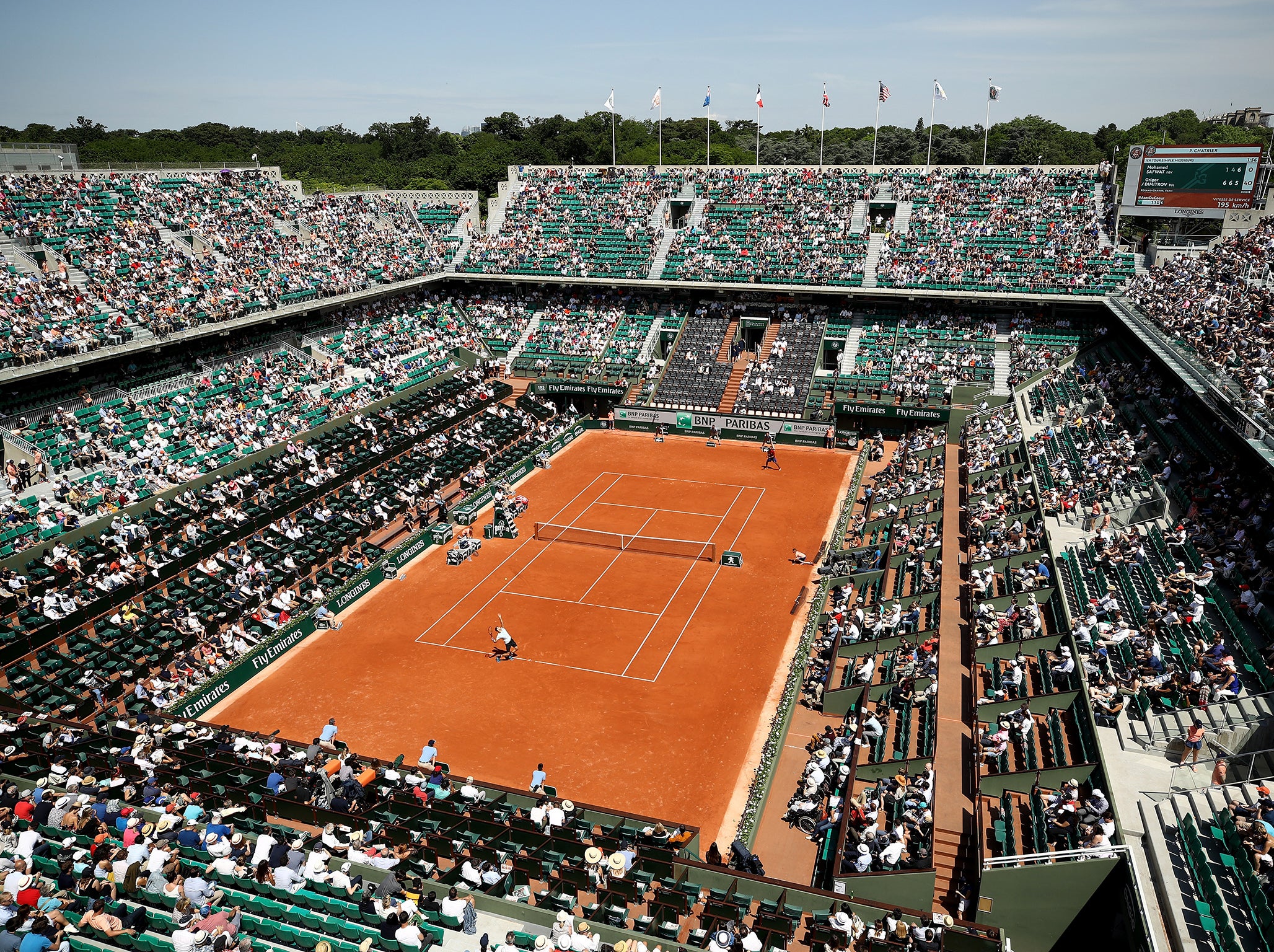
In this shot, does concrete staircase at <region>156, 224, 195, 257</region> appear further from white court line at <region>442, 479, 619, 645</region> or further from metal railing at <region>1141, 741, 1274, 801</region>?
metal railing at <region>1141, 741, 1274, 801</region>

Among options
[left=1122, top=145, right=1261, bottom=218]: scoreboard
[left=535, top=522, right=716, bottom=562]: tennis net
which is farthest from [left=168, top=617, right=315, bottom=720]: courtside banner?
[left=1122, top=145, right=1261, bottom=218]: scoreboard

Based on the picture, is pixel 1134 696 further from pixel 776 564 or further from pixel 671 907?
pixel 776 564

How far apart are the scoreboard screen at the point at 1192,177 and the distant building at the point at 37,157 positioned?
5889cm

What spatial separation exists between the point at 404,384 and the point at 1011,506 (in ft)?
102

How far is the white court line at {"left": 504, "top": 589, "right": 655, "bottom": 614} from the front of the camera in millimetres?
29438

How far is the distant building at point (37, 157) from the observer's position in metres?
45.4

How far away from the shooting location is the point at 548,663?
26.3m

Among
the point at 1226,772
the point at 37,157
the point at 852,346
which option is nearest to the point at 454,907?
the point at 1226,772

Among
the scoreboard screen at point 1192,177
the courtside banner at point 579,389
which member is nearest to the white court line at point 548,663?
the courtside banner at point 579,389

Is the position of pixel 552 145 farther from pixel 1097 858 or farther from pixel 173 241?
pixel 1097 858

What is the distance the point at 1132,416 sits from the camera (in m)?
34.8

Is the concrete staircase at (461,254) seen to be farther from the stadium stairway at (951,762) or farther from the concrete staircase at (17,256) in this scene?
the stadium stairway at (951,762)

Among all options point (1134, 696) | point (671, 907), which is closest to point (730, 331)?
point (1134, 696)

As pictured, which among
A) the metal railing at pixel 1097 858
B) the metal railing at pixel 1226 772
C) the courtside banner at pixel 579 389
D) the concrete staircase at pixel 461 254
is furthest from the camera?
the concrete staircase at pixel 461 254
